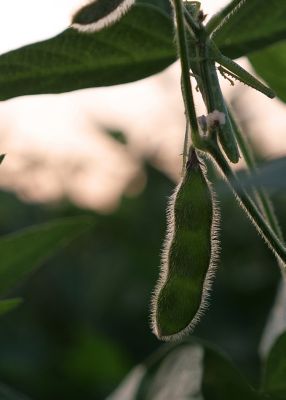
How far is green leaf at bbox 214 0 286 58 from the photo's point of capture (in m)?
1.59

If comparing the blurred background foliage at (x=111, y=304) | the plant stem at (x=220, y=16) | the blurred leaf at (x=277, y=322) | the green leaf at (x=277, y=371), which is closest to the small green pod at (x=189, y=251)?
the plant stem at (x=220, y=16)

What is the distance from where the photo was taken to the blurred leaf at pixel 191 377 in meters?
1.71

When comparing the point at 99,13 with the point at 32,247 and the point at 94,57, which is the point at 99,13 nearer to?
the point at 94,57

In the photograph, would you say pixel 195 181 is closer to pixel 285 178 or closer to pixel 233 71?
pixel 233 71

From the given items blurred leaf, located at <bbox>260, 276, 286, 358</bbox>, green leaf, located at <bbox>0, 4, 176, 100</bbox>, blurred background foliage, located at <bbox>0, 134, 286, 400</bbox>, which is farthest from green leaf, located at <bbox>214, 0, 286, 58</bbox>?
blurred background foliage, located at <bbox>0, 134, 286, 400</bbox>

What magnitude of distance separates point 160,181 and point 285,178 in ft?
11.8

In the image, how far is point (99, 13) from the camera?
1.31 meters

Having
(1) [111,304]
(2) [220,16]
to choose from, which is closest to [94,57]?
(2) [220,16]

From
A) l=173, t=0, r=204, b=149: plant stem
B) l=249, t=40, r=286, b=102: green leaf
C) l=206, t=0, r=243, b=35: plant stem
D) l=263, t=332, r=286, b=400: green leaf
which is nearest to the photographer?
l=173, t=0, r=204, b=149: plant stem

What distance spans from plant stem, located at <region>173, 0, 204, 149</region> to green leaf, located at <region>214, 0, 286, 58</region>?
0.98 feet

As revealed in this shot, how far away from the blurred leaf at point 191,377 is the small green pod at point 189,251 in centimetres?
33

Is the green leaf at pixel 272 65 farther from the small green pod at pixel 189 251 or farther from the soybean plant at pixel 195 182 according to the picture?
the small green pod at pixel 189 251

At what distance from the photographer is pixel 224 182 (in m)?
1.19

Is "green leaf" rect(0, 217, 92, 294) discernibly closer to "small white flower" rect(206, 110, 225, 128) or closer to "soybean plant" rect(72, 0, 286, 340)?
"soybean plant" rect(72, 0, 286, 340)
